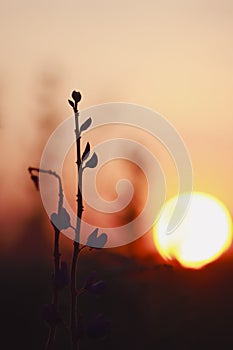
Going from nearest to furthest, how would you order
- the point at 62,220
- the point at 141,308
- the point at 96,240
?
the point at 62,220 → the point at 96,240 → the point at 141,308

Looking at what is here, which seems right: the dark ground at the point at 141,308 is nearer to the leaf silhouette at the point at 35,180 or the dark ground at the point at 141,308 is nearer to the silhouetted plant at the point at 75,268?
the silhouetted plant at the point at 75,268

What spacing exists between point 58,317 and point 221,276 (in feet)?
23.4

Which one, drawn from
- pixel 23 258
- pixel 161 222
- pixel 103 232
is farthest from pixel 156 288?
pixel 103 232

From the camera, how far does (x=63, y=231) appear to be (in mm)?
2258

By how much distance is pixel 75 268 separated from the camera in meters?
2.14

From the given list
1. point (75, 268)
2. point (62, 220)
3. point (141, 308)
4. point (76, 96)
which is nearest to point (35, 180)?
point (62, 220)

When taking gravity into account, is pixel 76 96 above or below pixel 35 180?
above

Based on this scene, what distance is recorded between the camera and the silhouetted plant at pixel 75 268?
2137mm

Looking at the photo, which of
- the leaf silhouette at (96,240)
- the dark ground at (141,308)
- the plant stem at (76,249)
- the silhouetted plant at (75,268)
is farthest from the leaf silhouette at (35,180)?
the dark ground at (141,308)

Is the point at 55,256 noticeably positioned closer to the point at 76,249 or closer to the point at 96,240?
the point at 76,249

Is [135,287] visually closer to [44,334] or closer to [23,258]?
[44,334]

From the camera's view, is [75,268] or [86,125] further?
[86,125]

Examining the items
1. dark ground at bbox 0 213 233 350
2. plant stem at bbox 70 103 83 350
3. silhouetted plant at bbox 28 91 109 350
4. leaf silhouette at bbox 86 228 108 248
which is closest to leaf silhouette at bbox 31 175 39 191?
silhouetted plant at bbox 28 91 109 350

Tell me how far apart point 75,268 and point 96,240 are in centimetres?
30
